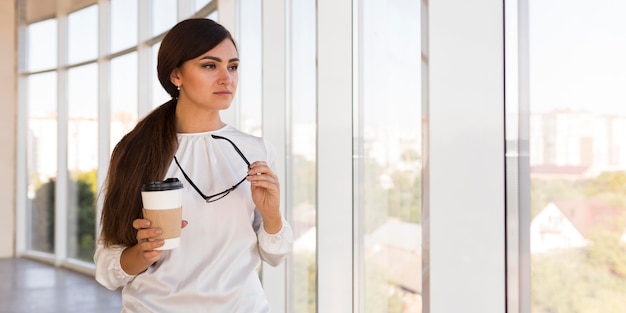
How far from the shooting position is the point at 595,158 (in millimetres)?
1545

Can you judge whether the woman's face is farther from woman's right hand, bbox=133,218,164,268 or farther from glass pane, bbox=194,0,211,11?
glass pane, bbox=194,0,211,11

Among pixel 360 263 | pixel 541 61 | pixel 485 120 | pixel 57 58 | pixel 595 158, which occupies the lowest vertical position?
pixel 360 263

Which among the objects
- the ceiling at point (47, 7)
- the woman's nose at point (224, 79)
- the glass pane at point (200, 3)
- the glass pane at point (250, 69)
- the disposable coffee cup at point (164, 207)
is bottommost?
the disposable coffee cup at point (164, 207)

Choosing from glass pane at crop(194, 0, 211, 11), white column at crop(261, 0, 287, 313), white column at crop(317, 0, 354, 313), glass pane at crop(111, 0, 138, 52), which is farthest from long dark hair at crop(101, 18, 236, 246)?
glass pane at crop(111, 0, 138, 52)

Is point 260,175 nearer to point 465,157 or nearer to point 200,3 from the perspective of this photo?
point 465,157

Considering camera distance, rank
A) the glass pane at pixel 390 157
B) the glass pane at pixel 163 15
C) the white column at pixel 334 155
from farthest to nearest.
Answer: the glass pane at pixel 163 15 < the white column at pixel 334 155 < the glass pane at pixel 390 157

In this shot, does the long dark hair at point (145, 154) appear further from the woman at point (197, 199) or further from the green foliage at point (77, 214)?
the green foliage at point (77, 214)

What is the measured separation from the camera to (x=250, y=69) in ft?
12.5

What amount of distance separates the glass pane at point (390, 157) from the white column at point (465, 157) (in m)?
0.19

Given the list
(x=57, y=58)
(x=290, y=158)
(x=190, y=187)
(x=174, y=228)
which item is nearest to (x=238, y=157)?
(x=190, y=187)

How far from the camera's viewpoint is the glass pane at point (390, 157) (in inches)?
84.9

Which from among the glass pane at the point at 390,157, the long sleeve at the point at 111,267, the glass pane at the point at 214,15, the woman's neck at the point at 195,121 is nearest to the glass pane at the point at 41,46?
the glass pane at the point at 214,15

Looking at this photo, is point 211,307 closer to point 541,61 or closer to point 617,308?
point 617,308

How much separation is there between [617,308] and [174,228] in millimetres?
1063
